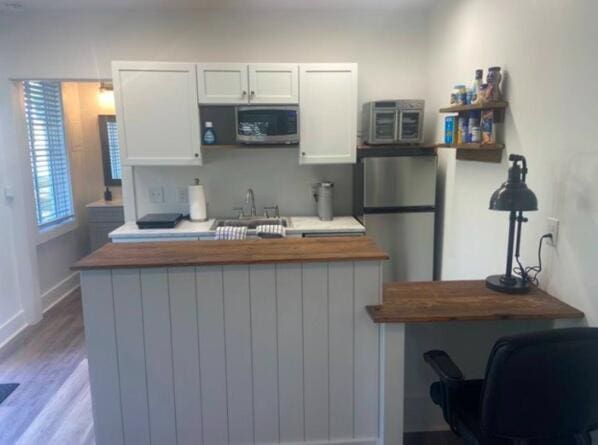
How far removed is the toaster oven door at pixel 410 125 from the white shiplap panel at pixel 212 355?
83.5 inches

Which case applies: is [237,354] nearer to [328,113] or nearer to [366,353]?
[366,353]

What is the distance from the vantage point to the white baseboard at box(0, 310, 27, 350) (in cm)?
351

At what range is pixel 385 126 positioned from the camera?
3.45 m

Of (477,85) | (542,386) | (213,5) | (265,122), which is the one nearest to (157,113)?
(265,122)

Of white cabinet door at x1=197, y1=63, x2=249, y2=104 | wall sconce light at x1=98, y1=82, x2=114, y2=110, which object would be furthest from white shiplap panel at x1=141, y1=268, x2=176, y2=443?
wall sconce light at x1=98, y1=82, x2=114, y2=110

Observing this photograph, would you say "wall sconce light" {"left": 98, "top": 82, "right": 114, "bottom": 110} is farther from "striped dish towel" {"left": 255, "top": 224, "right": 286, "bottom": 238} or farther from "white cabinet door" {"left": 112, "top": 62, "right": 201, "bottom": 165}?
"striped dish towel" {"left": 255, "top": 224, "right": 286, "bottom": 238}

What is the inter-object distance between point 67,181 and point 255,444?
3833 mm

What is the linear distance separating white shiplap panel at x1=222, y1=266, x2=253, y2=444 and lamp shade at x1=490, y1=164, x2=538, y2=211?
3.77 ft

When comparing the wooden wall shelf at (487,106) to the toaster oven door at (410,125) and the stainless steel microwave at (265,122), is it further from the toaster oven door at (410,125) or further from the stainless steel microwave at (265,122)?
the stainless steel microwave at (265,122)

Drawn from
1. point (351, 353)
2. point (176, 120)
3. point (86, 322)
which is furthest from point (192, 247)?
point (176, 120)

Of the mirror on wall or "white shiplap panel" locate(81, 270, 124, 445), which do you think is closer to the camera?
"white shiplap panel" locate(81, 270, 124, 445)

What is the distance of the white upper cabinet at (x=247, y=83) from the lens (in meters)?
3.39

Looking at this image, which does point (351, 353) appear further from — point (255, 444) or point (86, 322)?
point (86, 322)

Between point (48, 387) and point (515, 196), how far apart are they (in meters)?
3.00
